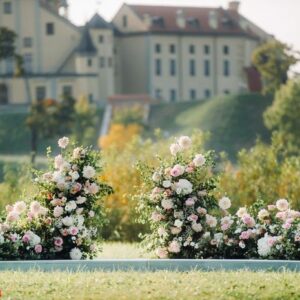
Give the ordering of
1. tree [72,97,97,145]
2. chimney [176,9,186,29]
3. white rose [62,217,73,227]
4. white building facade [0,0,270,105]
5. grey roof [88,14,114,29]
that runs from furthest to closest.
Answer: chimney [176,9,186,29] < grey roof [88,14,114,29] < white building facade [0,0,270,105] < tree [72,97,97,145] < white rose [62,217,73,227]

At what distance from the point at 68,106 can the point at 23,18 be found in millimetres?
16849

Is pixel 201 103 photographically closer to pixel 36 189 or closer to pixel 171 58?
pixel 171 58

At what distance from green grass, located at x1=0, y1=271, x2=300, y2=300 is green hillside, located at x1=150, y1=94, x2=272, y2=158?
253 feet

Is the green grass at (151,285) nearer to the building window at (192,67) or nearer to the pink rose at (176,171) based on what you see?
the pink rose at (176,171)

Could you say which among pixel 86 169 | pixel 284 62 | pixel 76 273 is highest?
pixel 284 62

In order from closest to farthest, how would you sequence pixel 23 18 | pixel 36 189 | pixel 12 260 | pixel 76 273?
pixel 76 273
pixel 12 260
pixel 36 189
pixel 23 18

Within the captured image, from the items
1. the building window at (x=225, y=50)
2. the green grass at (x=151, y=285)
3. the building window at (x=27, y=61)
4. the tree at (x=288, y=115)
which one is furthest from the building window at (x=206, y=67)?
the green grass at (x=151, y=285)

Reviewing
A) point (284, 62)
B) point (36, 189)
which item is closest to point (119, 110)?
point (284, 62)

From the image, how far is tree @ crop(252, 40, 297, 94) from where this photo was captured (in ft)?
342

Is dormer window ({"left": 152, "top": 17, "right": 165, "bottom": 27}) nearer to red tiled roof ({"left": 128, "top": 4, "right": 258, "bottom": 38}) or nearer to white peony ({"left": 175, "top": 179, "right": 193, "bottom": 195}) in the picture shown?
red tiled roof ({"left": 128, "top": 4, "right": 258, "bottom": 38})

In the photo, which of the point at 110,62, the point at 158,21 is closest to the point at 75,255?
the point at 110,62

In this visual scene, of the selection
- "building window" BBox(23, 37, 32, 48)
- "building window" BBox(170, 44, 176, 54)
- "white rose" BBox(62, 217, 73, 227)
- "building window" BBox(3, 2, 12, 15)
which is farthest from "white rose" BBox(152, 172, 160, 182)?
"building window" BBox(170, 44, 176, 54)

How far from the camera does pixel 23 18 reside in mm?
112188

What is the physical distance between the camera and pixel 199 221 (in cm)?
2023
